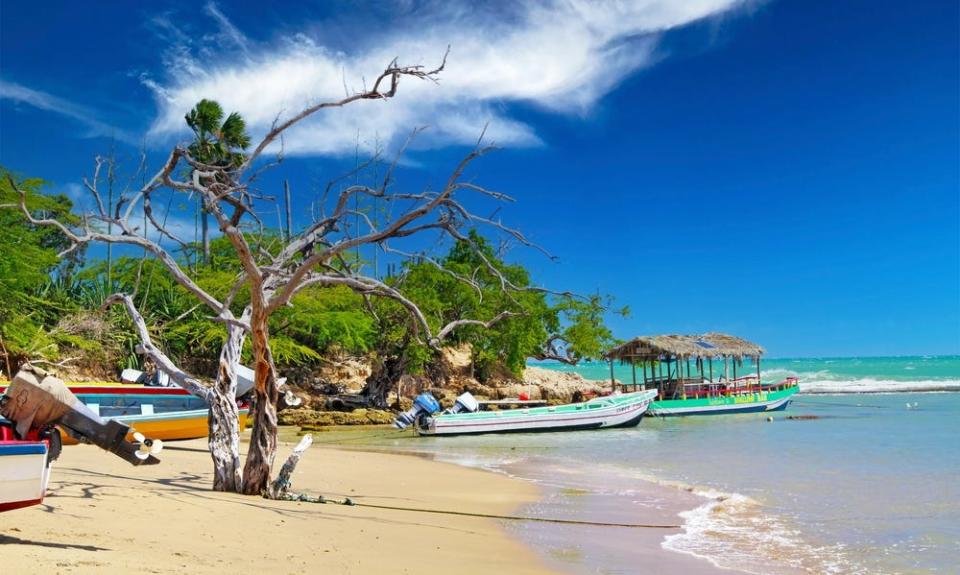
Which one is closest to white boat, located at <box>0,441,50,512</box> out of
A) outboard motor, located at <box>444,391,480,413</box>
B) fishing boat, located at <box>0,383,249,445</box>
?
fishing boat, located at <box>0,383,249,445</box>

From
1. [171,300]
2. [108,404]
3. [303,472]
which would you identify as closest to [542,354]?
[171,300]

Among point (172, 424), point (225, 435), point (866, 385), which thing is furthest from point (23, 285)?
point (866, 385)

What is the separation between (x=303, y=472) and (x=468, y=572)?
250 inches

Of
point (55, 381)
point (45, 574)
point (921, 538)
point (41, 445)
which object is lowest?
point (921, 538)

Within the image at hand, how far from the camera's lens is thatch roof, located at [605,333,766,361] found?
33469 mm

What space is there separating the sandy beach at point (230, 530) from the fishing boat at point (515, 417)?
37.2ft

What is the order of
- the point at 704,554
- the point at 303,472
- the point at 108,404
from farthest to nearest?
1. the point at 108,404
2. the point at 303,472
3. the point at 704,554

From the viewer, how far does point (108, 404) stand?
1620cm

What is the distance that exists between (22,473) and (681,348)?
3038 centimetres

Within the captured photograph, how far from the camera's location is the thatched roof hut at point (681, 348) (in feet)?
110

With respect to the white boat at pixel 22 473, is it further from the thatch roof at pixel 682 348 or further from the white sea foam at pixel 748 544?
the thatch roof at pixel 682 348

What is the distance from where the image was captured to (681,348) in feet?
110

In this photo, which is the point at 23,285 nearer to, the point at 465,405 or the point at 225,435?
the point at 465,405

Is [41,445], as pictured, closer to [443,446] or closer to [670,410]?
[443,446]
